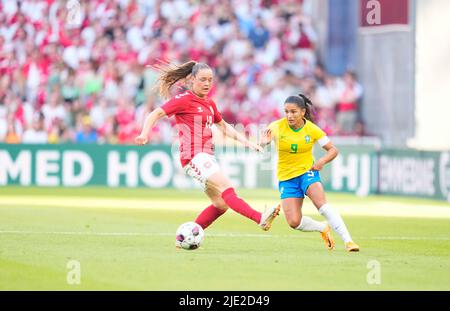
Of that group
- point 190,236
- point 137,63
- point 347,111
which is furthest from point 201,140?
point 347,111

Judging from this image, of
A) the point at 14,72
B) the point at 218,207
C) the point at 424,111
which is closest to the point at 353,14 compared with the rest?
the point at 424,111

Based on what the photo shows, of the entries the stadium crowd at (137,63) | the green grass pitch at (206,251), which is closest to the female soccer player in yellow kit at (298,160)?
the green grass pitch at (206,251)

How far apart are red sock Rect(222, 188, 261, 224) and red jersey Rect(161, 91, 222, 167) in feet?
2.01

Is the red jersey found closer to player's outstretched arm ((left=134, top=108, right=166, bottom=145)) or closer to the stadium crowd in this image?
player's outstretched arm ((left=134, top=108, right=166, bottom=145))

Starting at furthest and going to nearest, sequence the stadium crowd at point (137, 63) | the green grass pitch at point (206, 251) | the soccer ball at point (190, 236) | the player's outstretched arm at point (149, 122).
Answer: the stadium crowd at point (137, 63)
the soccer ball at point (190, 236)
the player's outstretched arm at point (149, 122)
the green grass pitch at point (206, 251)

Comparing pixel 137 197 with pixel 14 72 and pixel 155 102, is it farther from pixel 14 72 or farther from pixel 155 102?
pixel 14 72

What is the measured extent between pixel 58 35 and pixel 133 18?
1984 millimetres

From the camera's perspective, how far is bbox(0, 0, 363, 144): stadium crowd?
27.6m

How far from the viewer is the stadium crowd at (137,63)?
27.6 m

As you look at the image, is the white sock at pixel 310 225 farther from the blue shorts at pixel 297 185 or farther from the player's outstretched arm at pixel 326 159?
the player's outstretched arm at pixel 326 159

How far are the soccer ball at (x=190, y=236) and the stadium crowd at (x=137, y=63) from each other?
1443 cm

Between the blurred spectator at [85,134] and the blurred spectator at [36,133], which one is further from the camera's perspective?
the blurred spectator at [85,134]

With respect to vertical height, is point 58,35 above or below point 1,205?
above

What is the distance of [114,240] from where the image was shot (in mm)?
14008
